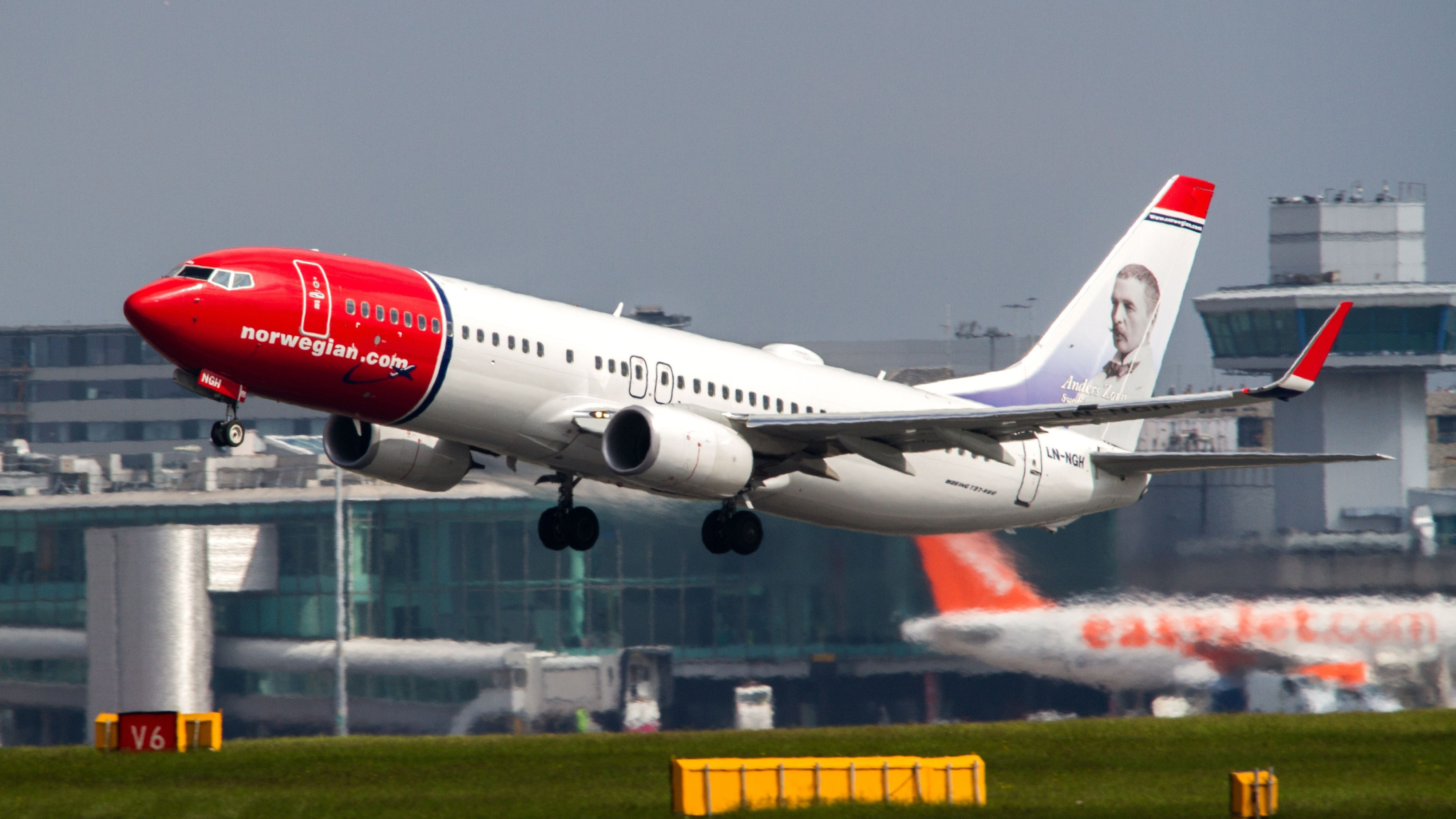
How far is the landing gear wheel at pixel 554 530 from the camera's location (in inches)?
1512

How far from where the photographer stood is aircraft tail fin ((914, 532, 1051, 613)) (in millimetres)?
54938

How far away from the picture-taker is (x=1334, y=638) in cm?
5484

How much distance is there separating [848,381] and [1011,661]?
63.9ft

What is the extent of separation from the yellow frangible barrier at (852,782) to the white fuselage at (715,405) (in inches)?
253

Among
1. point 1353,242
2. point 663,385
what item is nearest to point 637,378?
point 663,385

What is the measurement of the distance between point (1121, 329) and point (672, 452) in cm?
1863

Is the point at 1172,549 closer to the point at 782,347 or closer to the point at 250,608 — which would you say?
the point at 782,347

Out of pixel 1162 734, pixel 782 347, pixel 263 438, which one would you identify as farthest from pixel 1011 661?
pixel 263 438

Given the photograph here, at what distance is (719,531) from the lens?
36344 mm

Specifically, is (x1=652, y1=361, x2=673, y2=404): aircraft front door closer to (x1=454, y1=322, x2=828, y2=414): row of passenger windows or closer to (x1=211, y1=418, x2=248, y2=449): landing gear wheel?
(x1=454, y1=322, x2=828, y2=414): row of passenger windows

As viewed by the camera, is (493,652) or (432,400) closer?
(432,400)

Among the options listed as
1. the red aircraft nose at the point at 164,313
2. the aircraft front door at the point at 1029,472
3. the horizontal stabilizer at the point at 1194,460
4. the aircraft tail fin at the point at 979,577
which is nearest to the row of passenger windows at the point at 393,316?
the red aircraft nose at the point at 164,313

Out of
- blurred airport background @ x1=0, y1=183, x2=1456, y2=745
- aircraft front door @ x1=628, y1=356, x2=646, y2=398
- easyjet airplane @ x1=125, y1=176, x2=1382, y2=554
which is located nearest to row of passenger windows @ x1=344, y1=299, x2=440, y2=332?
easyjet airplane @ x1=125, y1=176, x2=1382, y2=554

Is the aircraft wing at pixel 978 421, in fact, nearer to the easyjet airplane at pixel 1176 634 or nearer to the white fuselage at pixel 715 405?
the white fuselage at pixel 715 405
